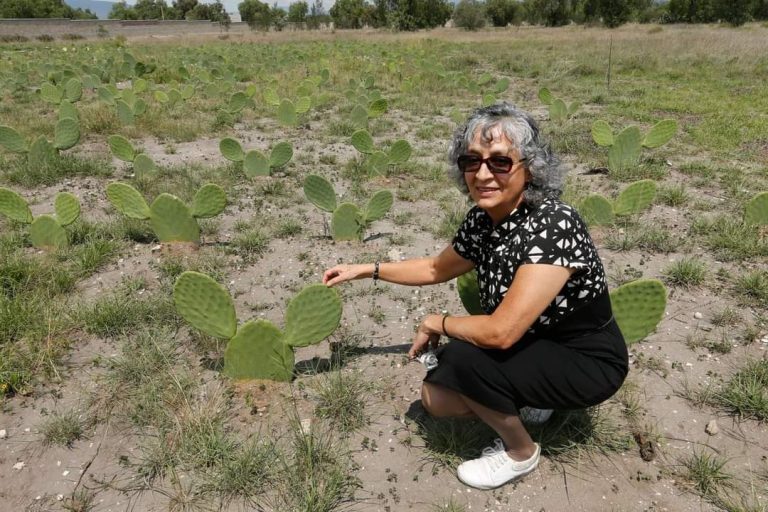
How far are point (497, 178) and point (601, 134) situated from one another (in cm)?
371

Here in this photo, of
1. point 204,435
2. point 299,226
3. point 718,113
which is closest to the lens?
point 204,435


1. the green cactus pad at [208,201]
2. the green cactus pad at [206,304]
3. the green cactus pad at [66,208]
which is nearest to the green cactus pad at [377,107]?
the green cactus pad at [208,201]

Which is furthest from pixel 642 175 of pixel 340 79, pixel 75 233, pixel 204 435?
pixel 340 79

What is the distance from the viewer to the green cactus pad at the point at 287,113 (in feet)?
19.9

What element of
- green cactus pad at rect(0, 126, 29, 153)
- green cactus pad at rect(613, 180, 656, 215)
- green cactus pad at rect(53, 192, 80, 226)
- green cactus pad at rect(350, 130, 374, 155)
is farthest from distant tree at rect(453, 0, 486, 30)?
green cactus pad at rect(53, 192, 80, 226)

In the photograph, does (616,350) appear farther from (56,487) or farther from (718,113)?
(718,113)

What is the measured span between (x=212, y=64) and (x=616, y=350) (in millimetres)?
12480

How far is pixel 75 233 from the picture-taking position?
3.29 meters

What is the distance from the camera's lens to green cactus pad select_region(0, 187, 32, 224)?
10.4 ft

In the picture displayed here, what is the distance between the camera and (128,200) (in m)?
3.10

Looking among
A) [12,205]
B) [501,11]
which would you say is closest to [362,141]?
[12,205]

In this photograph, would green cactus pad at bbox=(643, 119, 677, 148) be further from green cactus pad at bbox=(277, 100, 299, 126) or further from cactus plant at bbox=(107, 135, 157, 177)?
cactus plant at bbox=(107, 135, 157, 177)

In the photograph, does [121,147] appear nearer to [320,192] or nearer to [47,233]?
[47,233]

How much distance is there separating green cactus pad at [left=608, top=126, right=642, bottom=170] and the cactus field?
0.02 meters
